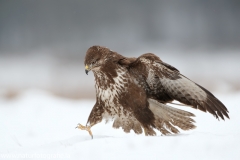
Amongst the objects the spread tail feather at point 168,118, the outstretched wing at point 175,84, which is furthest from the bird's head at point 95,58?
the spread tail feather at point 168,118

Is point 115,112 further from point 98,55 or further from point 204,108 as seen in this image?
point 204,108

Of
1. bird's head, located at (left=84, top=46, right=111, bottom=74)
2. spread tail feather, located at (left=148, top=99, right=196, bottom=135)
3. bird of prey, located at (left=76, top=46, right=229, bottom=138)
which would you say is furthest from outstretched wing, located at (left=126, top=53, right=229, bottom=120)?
bird's head, located at (left=84, top=46, right=111, bottom=74)

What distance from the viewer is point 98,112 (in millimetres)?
3734

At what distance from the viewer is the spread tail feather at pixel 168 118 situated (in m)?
3.61

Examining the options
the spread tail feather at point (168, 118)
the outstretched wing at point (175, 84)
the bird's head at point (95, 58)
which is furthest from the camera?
the spread tail feather at point (168, 118)

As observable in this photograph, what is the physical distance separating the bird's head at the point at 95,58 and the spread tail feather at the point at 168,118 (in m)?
0.68

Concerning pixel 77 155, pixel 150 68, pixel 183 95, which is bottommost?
pixel 77 155

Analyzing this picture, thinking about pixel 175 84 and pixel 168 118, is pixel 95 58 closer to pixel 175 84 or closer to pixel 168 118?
pixel 175 84

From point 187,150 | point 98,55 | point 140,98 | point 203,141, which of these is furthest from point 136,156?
point 98,55

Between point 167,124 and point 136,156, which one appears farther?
point 167,124

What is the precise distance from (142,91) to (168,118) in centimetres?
41

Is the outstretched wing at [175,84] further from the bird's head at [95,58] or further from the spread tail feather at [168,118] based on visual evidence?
the bird's head at [95,58]

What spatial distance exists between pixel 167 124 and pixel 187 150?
984 millimetres

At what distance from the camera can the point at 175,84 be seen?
11.5 ft
